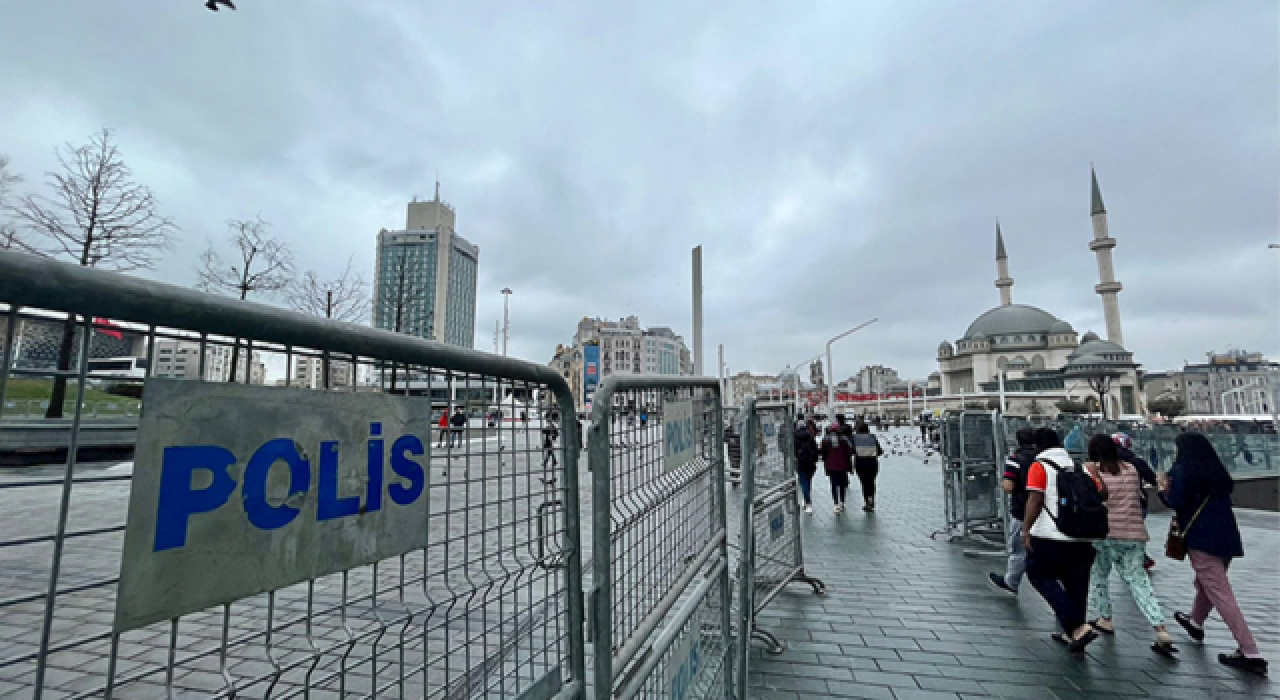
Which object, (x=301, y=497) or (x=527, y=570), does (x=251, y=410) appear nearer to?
(x=301, y=497)

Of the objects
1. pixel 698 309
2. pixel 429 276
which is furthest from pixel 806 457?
pixel 429 276

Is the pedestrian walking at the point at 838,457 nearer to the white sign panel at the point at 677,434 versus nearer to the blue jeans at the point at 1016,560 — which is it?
the blue jeans at the point at 1016,560

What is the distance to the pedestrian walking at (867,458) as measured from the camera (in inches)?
395

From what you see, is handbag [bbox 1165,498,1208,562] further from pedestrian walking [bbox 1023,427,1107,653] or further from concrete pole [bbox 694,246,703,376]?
concrete pole [bbox 694,246,703,376]

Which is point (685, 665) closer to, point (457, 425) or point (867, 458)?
point (457, 425)

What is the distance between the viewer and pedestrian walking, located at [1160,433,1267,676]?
4352 millimetres

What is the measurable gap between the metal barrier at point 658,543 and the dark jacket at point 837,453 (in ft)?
24.0

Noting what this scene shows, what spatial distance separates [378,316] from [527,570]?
2512 centimetres

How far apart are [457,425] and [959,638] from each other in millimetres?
4874

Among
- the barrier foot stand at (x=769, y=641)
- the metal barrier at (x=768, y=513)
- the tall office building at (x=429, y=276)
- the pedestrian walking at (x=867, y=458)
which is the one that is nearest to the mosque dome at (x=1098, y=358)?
the tall office building at (x=429, y=276)

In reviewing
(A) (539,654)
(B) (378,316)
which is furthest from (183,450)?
(B) (378,316)

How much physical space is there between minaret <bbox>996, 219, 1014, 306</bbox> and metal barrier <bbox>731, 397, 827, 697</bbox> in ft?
426

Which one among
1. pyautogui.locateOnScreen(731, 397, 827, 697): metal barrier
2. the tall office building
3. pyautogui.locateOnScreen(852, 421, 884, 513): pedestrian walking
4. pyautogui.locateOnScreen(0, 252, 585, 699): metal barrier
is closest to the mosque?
the tall office building

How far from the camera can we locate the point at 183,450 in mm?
976
